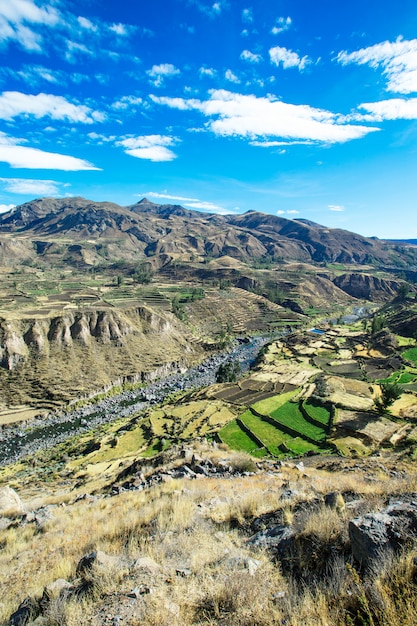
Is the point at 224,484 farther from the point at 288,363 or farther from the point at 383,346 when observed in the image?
the point at 383,346

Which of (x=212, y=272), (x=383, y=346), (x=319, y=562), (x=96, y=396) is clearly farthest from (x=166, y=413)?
(x=212, y=272)

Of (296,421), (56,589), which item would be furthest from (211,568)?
(296,421)

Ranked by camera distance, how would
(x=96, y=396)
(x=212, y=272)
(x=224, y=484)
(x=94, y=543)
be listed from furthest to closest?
(x=212, y=272)
(x=96, y=396)
(x=224, y=484)
(x=94, y=543)

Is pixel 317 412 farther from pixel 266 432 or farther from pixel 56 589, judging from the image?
pixel 56 589

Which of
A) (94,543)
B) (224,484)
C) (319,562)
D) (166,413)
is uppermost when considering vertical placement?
(319,562)

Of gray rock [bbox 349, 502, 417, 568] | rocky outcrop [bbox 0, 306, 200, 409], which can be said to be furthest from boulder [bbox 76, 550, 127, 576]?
rocky outcrop [bbox 0, 306, 200, 409]

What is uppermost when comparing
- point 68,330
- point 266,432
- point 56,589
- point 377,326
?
point 56,589

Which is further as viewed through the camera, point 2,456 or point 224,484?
point 2,456
